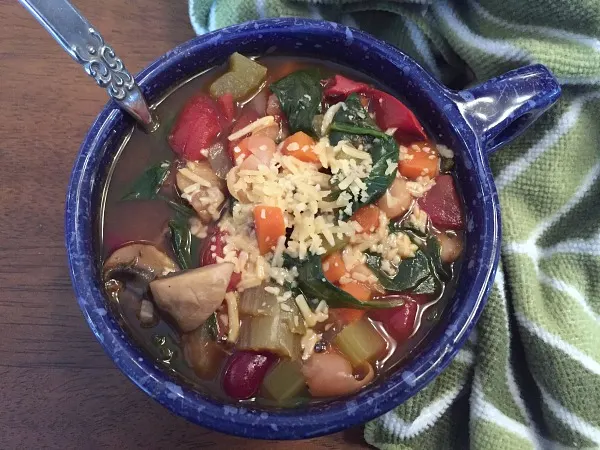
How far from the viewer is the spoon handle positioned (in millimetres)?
931

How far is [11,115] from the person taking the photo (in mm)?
1369

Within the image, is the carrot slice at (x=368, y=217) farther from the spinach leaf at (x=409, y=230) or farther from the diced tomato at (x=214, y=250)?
the diced tomato at (x=214, y=250)

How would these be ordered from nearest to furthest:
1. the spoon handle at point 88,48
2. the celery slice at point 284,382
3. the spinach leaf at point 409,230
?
the spoon handle at point 88,48 → the celery slice at point 284,382 → the spinach leaf at point 409,230

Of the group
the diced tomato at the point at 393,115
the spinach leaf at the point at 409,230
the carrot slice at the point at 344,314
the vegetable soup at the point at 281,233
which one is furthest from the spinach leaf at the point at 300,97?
the carrot slice at the point at 344,314

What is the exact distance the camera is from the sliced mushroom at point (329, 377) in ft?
3.36

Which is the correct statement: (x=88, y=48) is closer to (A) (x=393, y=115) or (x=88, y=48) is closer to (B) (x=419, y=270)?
(A) (x=393, y=115)

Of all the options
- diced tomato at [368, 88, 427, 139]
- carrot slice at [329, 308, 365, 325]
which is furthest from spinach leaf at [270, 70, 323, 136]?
carrot slice at [329, 308, 365, 325]

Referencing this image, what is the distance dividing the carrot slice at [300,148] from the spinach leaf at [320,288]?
188mm

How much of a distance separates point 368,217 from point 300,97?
27 cm

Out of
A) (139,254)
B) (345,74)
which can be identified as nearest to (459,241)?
(345,74)

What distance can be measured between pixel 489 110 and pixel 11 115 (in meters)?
1.02

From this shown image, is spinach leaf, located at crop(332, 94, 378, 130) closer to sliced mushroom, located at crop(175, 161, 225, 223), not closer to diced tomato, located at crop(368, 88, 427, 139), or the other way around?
diced tomato, located at crop(368, 88, 427, 139)

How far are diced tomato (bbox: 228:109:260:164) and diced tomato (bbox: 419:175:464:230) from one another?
0.37 m

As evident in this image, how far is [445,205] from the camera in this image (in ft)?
3.78
